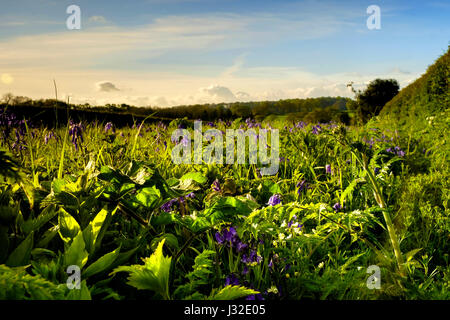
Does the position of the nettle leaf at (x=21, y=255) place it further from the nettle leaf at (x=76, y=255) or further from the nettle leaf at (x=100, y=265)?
the nettle leaf at (x=100, y=265)

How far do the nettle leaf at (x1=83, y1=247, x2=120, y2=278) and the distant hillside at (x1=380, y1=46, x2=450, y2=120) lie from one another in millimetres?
9374

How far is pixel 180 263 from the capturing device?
187 cm

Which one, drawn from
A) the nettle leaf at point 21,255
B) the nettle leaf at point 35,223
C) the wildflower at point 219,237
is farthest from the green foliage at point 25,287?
the wildflower at point 219,237

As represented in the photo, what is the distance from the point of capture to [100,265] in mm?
1478

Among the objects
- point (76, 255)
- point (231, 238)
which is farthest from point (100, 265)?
point (231, 238)

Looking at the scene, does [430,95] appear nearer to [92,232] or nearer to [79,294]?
[92,232]

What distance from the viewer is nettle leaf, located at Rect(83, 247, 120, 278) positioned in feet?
4.75

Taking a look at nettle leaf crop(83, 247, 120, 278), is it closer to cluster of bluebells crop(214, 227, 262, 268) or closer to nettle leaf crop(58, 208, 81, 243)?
nettle leaf crop(58, 208, 81, 243)

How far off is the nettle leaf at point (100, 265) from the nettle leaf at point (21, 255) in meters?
0.32

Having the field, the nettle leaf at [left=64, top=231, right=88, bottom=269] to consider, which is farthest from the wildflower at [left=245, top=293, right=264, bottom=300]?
the nettle leaf at [left=64, top=231, right=88, bottom=269]
